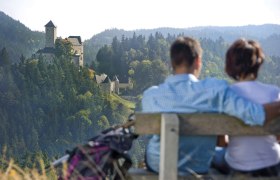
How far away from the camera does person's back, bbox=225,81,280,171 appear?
249 cm

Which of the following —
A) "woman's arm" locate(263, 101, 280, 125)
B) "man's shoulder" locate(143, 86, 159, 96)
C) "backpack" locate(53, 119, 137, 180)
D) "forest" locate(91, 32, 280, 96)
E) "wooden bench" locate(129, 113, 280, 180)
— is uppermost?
"man's shoulder" locate(143, 86, 159, 96)

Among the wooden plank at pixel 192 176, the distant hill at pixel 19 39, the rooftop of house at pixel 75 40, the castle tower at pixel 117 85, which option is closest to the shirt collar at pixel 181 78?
the wooden plank at pixel 192 176

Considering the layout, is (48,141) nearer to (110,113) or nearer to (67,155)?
(110,113)

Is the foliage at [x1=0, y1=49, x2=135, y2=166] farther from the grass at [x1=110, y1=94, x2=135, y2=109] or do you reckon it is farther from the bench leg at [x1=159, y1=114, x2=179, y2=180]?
the bench leg at [x1=159, y1=114, x2=179, y2=180]

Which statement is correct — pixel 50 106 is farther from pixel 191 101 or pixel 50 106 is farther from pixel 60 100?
pixel 191 101

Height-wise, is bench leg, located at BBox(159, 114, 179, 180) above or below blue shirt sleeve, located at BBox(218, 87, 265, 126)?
below

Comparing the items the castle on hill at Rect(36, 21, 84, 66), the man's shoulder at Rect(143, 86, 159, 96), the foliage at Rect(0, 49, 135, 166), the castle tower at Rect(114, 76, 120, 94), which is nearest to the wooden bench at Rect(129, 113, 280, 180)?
the man's shoulder at Rect(143, 86, 159, 96)

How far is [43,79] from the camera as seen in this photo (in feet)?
249

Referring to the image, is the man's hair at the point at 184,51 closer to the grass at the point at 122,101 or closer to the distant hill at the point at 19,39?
the grass at the point at 122,101

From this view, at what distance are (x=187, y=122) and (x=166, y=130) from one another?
0.36ft

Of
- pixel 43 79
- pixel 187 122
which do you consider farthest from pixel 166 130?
pixel 43 79

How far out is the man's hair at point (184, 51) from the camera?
250 centimetres

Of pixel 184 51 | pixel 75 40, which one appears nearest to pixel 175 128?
pixel 184 51

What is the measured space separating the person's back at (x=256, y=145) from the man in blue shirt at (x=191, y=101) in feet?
0.35
